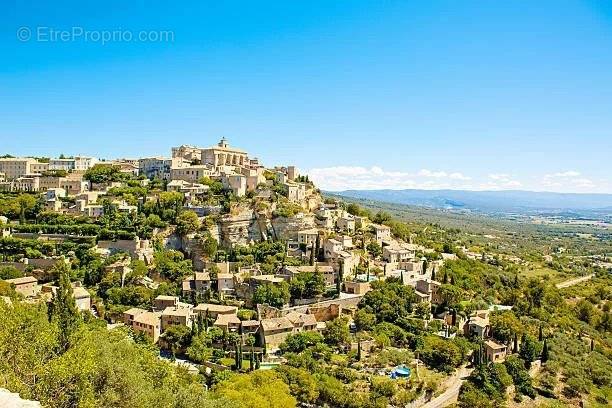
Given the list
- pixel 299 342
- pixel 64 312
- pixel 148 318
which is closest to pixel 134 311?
pixel 148 318

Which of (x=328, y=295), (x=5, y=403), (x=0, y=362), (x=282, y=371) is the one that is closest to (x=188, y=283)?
(x=328, y=295)

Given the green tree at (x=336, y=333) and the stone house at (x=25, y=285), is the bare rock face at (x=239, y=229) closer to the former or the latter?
the green tree at (x=336, y=333)

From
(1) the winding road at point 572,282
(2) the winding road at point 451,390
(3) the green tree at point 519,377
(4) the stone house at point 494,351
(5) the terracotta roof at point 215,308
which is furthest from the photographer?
(1) the winding road at point 572,282

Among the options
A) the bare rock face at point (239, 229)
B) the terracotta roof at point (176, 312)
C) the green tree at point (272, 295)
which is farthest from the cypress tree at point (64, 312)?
the bare rock face at point (239, 229)

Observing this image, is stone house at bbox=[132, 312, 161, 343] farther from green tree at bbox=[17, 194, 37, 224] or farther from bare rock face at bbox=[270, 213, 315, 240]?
green tree at bbox=[17, 194, 37, 224]

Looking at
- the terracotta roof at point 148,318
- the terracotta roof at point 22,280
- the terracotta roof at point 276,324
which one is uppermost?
the terracotta roof at point 22,280

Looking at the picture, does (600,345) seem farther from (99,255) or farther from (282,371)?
(99,255)

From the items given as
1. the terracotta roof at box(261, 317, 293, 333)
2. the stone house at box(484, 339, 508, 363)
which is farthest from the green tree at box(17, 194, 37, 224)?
the stone house at box(484, 339, 508, 363)

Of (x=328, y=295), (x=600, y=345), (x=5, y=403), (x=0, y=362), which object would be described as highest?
(x=5, y=403)

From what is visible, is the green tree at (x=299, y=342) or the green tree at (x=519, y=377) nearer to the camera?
the green tree at (x=299, y=342)
